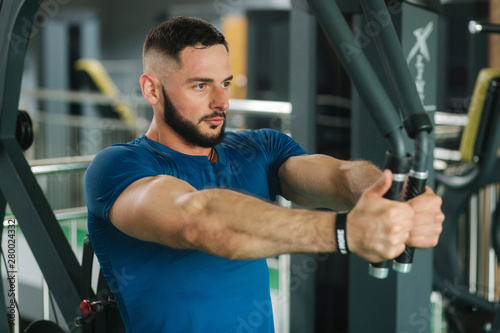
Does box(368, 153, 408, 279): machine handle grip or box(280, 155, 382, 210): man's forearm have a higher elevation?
box(368, 153, 408, 279): machine handle grip

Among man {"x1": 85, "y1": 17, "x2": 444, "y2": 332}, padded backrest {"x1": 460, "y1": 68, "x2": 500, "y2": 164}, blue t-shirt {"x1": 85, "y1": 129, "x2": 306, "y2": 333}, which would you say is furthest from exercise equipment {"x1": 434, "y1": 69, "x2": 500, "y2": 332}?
blue t-shirt {"x1": 85, "y1": 129, "x2": 306, "y2": 333}

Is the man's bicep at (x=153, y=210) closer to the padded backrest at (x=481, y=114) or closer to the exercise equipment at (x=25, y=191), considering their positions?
the exercise equipment at (x=25, y=191)

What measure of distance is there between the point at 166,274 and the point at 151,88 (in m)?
0.50

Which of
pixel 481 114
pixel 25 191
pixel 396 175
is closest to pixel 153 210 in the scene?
pixel 396 175

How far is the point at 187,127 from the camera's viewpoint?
161 cm

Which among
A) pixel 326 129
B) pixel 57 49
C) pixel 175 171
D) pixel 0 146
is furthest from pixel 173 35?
pixel 57 49

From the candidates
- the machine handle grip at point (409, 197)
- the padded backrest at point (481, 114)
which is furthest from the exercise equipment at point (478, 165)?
the machine handle grip at point (409, 197)

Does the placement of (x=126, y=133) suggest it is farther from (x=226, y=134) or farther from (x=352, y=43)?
(x=352, y=43)

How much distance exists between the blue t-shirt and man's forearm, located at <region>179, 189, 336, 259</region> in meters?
0.24

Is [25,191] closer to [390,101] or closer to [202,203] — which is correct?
[202,203]

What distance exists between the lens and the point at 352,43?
1.12m

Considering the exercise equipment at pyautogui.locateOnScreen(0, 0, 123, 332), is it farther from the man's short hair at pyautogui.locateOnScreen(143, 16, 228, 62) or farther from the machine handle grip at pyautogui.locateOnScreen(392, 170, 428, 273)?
the machine handle grip at pyautogui.locateOnScreen(392, 170, 428, 273)

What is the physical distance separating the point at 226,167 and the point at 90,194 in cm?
39

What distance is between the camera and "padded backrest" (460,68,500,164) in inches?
121
